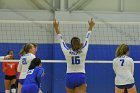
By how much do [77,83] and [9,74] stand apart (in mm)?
5880

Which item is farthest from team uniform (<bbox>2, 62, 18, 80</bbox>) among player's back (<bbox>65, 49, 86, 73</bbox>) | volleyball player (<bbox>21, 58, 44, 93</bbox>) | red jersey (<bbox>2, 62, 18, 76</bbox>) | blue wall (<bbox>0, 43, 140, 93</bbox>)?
player's back (<bbox>65, 49, 86, 73</bbox>)

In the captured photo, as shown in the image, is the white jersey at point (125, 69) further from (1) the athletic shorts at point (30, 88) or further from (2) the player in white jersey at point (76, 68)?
(1) the athletic shorts at point (30, 88)

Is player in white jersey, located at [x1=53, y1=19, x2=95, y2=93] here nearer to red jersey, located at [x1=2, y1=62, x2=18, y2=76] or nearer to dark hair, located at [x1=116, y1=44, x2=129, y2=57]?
dark hair, located at [x1=116, y1=44, x2=129, y2=57]

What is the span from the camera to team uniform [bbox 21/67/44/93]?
5.85 meters

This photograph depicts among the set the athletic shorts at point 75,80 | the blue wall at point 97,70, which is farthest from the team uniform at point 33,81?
the blue wall at point 97,70

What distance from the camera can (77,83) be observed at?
239 inches

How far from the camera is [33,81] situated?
595 centimetres

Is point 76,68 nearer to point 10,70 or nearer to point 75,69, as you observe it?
point 75,69

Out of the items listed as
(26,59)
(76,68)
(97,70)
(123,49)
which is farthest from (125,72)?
(97,70)

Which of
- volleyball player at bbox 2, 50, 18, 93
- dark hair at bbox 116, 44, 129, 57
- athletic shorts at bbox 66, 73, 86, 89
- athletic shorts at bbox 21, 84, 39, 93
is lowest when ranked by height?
volleyball player at bbox 2, 50, 18, 93

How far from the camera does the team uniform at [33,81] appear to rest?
585cm

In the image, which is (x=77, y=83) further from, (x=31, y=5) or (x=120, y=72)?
(x=31, y=5)

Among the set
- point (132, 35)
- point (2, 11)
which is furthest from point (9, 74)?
point (132, 35)

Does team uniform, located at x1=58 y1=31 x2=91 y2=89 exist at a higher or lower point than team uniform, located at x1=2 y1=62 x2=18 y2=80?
higher
